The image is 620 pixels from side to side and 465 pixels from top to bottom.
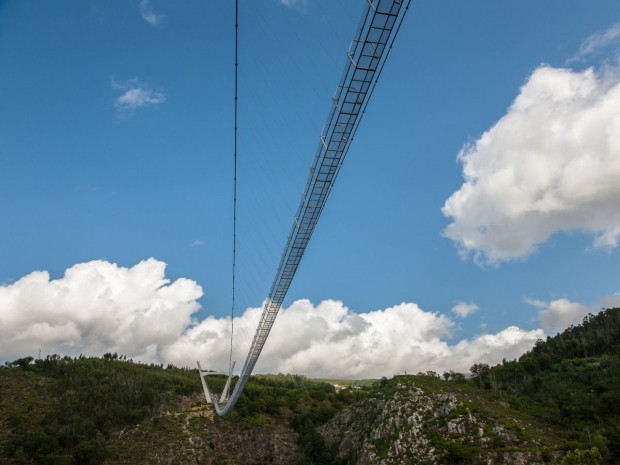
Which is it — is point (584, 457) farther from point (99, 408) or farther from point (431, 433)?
point (99, 408)

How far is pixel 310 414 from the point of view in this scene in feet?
253

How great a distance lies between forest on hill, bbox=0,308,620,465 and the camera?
4556 cm

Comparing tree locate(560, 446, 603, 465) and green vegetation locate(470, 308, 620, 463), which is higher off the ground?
green vegetation locate(470, 308, 620, 463)

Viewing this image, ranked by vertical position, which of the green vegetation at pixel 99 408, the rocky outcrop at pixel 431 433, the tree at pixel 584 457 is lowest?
the tree at pixel 584 457

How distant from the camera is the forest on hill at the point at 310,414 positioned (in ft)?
149

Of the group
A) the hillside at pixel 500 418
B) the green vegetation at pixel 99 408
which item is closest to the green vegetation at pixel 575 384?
the hillside at pixel 500 418

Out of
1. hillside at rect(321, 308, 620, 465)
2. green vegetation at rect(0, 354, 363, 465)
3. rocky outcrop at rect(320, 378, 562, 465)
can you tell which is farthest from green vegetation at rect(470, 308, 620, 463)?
green vegetation at rect(0, 354, 363, 465)

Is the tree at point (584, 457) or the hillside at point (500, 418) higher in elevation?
the hillside at point (500, 418)

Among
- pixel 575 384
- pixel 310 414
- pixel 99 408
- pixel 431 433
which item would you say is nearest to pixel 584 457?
pixel 431 433

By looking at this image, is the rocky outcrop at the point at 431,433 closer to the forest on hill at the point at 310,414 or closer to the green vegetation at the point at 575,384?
the forest on hill at the point at 310,414

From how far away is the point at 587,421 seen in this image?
45.5 metres

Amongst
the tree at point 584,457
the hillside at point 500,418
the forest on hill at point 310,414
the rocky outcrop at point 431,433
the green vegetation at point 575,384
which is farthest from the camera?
the forest on hill at point 310,414

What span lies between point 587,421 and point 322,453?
110 ft

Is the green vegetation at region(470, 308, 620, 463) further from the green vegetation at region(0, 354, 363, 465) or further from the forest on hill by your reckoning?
the green vegetation at region(0, 354, 363, 465)
